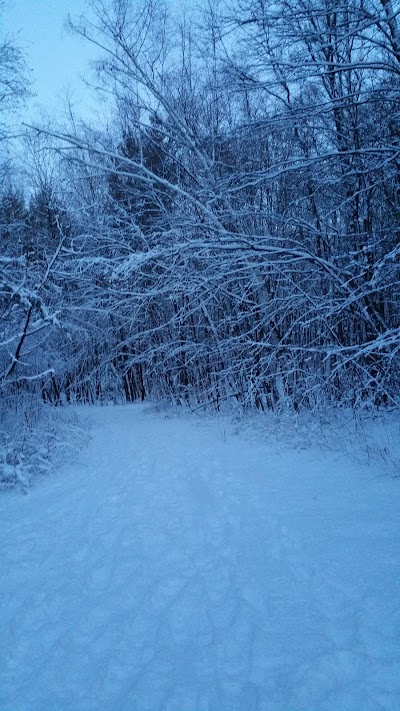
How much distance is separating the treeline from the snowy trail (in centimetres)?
192

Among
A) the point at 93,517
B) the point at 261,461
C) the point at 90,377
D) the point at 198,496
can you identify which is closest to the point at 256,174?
the point at 261,461

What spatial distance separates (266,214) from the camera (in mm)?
6051

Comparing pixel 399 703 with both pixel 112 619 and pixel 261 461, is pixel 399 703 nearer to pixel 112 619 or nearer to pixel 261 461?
pixel 112 619

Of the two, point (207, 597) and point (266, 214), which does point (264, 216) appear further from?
point (207, 597)

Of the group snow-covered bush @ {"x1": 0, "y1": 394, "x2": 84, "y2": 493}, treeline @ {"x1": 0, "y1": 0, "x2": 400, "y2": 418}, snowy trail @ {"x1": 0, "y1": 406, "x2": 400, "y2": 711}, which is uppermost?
treeline @ {"x1": 0, "y1": 0, "x2": 400, "y2": 418}

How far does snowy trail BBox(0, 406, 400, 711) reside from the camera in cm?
170

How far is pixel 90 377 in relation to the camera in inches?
680

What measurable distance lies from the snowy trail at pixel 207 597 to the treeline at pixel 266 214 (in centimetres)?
192

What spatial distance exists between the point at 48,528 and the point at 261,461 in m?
2.98

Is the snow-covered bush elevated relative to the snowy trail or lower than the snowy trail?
elevated

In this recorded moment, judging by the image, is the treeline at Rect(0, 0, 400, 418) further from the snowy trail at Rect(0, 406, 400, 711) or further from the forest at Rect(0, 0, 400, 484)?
the snowy trail at Rect(0, 406, 400, 711)

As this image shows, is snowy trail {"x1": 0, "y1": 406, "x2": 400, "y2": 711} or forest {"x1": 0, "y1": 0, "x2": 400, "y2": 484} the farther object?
forest {"x1": 0, "y1": 0, "x2": 400, "y2": 484}

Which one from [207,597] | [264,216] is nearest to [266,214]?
[264,216]

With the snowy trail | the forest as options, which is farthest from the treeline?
the snowy trail
